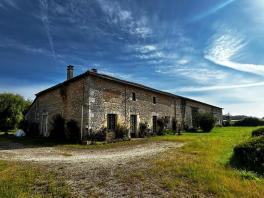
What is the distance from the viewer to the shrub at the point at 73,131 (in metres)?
14.0

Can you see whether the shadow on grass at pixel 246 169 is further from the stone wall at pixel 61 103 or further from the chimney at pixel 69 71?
the chimney at pixel 69 71

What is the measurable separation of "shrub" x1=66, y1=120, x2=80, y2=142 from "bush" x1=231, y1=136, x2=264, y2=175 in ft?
31.9

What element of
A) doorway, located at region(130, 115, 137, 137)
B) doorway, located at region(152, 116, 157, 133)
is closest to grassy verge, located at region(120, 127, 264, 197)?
doorway, located at region(130, 115, 137, 137)

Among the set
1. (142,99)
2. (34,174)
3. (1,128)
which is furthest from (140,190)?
(1,128)

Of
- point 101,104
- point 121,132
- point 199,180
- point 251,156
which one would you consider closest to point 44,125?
point 101,104

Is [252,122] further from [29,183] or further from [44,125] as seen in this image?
[29,183]

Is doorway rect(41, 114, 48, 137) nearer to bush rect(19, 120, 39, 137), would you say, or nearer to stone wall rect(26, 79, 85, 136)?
stone wall rect(26, 79, 85, 136)

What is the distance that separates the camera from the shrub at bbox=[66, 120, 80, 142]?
1403cm

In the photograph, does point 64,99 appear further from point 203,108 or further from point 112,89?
point 203,108

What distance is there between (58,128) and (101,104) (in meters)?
4.16

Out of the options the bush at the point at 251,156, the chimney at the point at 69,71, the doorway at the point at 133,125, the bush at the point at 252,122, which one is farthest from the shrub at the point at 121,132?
the bush at the point at 252,122

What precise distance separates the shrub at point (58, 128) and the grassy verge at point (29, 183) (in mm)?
9082

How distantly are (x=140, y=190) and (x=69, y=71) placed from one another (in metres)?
15.2

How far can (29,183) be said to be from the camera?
528 cm
